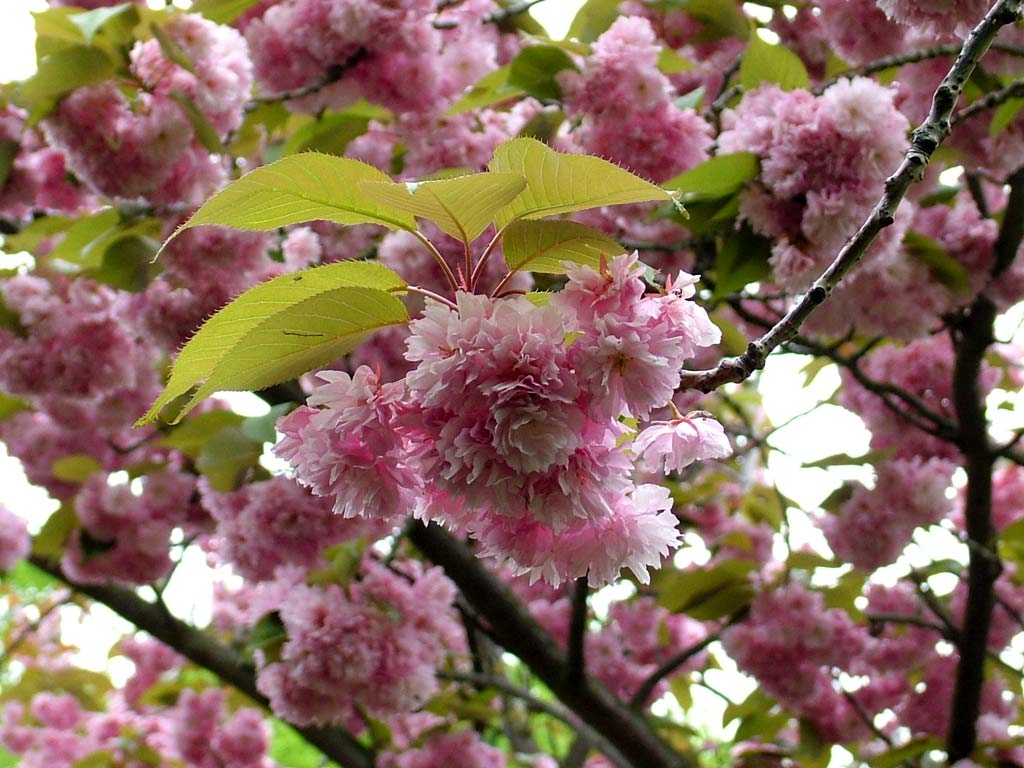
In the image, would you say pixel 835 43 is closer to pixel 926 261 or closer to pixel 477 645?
pixel 926 261

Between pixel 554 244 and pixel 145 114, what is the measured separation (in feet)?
4.09

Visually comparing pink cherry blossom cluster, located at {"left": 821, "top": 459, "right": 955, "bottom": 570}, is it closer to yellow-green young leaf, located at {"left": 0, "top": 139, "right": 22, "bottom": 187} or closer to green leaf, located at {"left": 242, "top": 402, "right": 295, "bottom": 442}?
green leaf, located at {"left": 242, "top": 402, "right": 295, "bottom": 442}

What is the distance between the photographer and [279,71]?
1.88 m

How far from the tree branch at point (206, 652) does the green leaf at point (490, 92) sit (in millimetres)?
1583

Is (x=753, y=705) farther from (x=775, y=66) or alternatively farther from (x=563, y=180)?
(x=563, y=180)

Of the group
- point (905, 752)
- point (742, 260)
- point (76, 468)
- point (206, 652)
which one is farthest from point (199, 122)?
point (905, 752)

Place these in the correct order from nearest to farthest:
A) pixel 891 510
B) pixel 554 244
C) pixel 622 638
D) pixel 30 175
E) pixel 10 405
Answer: pixel 554 244 < pixel 30 175 < pixel 891 510 < pixel 10 405 < pixel 622 638

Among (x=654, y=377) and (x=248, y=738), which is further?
(x=248, y=738)

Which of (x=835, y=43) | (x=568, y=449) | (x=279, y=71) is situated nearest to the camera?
(x=568, y=449)

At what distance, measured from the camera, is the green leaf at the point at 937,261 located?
1.74 meters

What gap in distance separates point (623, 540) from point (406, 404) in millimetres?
182

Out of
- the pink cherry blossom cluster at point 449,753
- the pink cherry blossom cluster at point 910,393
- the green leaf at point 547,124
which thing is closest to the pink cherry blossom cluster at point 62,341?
the green leaf at point 547,124

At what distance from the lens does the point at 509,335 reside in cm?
59

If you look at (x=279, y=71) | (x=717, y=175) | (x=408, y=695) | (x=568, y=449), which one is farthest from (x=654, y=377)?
(x=279, y=71)
